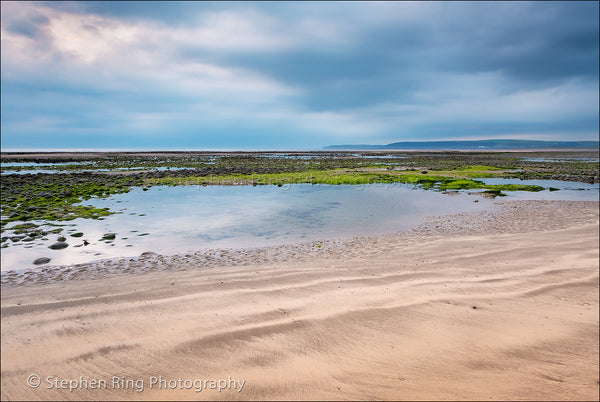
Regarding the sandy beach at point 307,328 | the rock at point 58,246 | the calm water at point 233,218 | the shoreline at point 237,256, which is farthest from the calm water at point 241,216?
the sandy beach at point 307,328

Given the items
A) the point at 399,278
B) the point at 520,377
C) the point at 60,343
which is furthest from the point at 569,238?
the point at 60,343

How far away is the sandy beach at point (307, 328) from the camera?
133 inches

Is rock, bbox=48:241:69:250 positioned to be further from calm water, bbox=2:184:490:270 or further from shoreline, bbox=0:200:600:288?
shoreline, bbox=0:200:600:288

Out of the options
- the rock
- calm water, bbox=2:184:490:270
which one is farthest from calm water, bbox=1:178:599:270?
the rock

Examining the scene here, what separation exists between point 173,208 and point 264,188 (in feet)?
28.2

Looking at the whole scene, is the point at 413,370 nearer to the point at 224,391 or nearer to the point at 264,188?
the point at 224,391

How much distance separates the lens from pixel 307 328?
4.51 metres

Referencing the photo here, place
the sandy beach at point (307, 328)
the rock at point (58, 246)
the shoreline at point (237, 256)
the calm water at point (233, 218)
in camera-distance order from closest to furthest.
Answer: the sandy beach at point (307, 328) < the shoreline at point (237, 256) < the rock at point (58, 246) < the calm water at point (233, 218)

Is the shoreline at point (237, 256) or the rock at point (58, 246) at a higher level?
the rock at point (58, 246)

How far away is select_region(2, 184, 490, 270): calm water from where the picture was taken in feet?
29.9

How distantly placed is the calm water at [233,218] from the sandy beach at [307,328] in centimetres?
167

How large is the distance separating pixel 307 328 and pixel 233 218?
952 cm

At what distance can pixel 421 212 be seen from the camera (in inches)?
584

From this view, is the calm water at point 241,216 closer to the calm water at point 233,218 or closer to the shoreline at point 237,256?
the calm water at point 233,218
